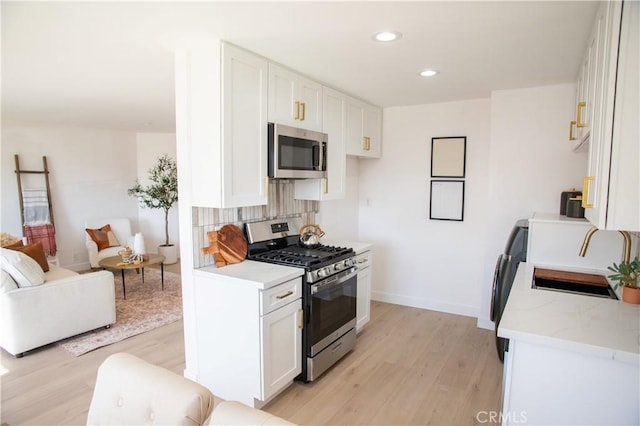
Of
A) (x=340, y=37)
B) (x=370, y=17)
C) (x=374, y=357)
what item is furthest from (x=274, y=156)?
(x=374, y=357)

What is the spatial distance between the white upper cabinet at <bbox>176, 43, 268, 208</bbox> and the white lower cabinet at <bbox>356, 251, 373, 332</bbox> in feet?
4.55

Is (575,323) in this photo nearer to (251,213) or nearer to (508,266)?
(508,266)

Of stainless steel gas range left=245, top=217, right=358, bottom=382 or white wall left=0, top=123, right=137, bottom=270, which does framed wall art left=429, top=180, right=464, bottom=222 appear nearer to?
stainless steel gas range left=245, top=217, right=358, bottom=382

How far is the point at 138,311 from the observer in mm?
4254

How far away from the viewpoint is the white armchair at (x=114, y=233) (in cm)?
579

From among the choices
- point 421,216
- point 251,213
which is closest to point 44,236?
point 251,213

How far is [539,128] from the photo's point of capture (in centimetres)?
341

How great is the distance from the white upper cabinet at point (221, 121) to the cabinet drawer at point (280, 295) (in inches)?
23.8

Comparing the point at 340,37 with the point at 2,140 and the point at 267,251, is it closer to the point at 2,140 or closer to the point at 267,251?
the point at 267,251

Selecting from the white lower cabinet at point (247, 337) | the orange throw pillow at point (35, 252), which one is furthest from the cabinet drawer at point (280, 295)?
the orange throw pillow at point (35, 252)

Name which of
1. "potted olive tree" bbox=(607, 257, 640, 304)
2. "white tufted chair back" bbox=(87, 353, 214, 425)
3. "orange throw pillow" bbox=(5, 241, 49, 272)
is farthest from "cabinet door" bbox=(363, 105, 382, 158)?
"orange throw pillow" bbox=(5, 241, 49, 272)

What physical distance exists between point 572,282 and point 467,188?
1729mm

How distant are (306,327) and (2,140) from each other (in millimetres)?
5370

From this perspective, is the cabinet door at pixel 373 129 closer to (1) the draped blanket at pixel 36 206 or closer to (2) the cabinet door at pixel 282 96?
(2) the cabinet door at pixel 282 96
